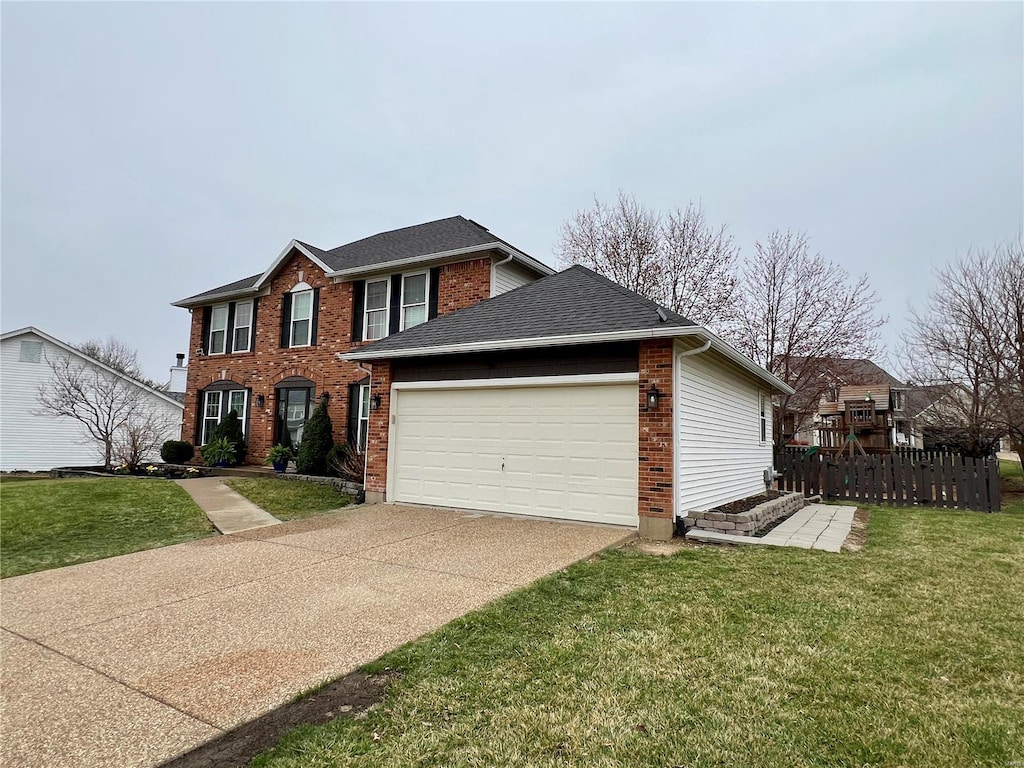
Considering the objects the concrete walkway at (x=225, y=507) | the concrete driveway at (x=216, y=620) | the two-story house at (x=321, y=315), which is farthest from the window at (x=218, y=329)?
the concrete driveway at (x=216, y=620)

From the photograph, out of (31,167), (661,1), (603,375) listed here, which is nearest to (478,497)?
(603,375)

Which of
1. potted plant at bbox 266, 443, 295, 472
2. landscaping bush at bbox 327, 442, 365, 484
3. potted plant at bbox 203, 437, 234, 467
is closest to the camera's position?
landscaping bush at bbox 327, 442, 365, 484

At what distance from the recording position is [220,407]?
678 inches

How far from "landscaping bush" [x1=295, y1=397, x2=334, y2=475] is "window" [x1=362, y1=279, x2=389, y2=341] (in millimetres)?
2334

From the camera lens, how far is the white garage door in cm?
779

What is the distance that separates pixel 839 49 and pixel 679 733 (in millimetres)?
14568

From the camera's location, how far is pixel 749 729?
260cm

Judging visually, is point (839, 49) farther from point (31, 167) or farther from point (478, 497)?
point (31, 167)

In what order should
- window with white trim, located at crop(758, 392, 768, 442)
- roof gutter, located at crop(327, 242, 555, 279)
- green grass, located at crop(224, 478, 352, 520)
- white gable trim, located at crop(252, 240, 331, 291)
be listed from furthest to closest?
white gable trim, located at crop(252, 240, 331, 291) → window with white trim, located at crop(758, 392, 768, 442) → roof gutter, located at crop(327, 242, 555, 279) → green grass, located at crop(224, 478, 352, 520)

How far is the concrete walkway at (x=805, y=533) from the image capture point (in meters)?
6.92

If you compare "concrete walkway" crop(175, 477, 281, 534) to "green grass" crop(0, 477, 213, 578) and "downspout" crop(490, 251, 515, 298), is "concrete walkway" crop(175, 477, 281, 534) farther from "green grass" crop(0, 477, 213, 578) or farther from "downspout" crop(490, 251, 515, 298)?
"downspout" crop(490, 251, 515, 298)

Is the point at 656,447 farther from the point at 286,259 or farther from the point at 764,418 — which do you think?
the point at 286,259

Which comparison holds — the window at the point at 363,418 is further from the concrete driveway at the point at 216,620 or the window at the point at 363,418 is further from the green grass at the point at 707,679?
the green grass at the point at 707,679

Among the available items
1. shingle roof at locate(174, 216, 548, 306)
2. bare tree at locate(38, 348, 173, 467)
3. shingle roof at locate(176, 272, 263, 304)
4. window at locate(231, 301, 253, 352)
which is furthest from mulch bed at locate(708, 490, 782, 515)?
bare tree at locate(38, 348, 173, 467)
